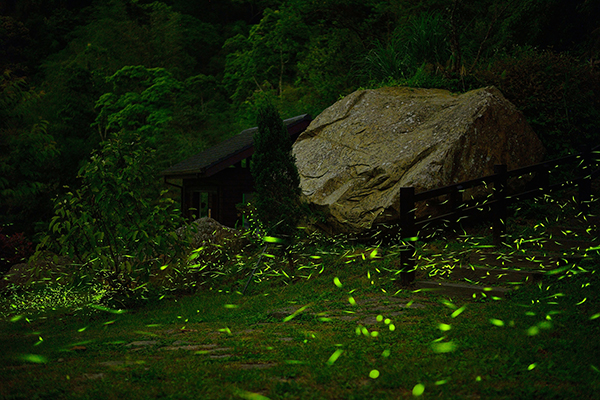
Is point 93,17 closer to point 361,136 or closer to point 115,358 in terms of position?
point 361,136

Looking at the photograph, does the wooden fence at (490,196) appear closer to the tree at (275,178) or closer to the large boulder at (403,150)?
the large boulder at (403,150)

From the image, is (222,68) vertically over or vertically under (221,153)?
over

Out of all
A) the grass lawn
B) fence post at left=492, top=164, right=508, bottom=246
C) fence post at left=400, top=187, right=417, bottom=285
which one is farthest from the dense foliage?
fence post at left=400, top=187, right=417, bottom=285

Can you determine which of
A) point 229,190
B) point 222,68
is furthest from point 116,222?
point 222,68

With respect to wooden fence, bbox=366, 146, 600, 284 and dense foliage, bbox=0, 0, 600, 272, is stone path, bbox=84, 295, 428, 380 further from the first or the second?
dense foliage, bbox=0, 0, 600, 272

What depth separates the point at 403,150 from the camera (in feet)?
34.3

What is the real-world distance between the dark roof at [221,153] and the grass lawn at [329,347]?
31.7 ft

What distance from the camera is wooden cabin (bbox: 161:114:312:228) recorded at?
1833cm

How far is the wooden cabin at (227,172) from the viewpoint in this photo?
722 inches

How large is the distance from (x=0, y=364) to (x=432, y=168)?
7.14 meters

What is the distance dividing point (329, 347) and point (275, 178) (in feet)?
16.8

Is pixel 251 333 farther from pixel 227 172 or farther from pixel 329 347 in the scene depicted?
pixel 227 172

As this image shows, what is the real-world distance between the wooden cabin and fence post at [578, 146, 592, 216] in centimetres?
978

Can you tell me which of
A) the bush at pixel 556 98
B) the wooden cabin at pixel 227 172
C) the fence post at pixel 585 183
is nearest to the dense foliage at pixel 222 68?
the bush at pixel 556 98
